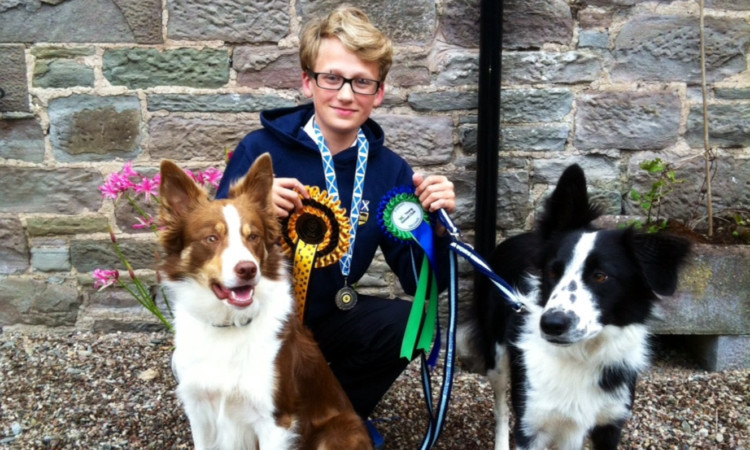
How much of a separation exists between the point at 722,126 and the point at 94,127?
3580 millimetres

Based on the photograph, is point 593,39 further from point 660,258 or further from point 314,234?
point 314,234

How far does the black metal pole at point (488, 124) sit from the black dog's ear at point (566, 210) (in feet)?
3.24

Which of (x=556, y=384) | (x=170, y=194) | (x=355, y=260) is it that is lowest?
(x=556, y=384)

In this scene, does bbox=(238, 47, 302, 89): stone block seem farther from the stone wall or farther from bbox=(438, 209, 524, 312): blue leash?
bbox=(438, 209, 524, 312): blue leash

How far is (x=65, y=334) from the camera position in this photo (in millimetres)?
3824

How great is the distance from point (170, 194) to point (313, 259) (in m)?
0.64

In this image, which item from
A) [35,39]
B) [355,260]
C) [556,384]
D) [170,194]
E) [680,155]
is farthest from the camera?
[680,155]

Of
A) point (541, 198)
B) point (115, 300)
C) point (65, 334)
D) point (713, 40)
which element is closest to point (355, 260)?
point (541, 198)

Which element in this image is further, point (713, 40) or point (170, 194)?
point (713, 40)

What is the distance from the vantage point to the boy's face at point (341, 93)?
253 centimetres

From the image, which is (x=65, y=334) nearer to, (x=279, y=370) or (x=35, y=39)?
(x=35, y=39)

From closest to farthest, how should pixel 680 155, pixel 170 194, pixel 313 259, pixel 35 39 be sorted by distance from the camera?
pixel 170 194 → pixel 313 259 → pixel 35 39 → pixel 680 155

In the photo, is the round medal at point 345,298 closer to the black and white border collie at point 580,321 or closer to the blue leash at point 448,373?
the blue leash at point 448,373

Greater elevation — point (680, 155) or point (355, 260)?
point (680, 155)
